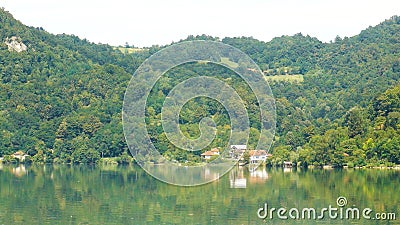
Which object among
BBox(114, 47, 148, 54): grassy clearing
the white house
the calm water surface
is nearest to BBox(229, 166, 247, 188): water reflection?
the calm water surface

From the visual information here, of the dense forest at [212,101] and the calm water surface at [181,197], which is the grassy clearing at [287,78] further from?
the calm water surface at [181,197]

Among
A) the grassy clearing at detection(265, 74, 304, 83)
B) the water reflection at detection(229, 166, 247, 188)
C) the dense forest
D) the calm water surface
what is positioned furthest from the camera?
the grassy clearing at detection(265, 74, 304, 83)

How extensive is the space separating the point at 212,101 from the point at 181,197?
42.2 m

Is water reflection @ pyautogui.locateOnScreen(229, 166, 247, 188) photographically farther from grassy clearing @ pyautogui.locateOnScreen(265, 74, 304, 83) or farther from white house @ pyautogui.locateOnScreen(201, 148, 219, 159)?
grassy clearing @ pyautogui.locateOnScreen(265, 74, 304, 83)

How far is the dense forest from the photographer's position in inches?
2594

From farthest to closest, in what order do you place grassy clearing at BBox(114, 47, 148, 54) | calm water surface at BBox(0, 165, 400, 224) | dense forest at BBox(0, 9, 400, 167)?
grassy clearing at BBox(114, 47, 148, 54)
dense forest at BBox(0, 9, 400, 167)
calm water surface at BBox(0, 165, 400, 224)

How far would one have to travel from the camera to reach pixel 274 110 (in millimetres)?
78938

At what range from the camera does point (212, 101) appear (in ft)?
264

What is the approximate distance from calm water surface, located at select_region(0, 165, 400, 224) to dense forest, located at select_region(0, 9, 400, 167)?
46.4ft

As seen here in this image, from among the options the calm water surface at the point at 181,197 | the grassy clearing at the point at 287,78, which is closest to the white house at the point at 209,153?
the calm water surface at the point at 181,197

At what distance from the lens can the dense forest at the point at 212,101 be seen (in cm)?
6588

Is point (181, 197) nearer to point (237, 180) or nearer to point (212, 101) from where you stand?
point (237, 180)

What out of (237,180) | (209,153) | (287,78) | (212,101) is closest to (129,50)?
(287,78)

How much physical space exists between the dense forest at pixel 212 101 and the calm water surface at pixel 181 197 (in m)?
→ 14.2
